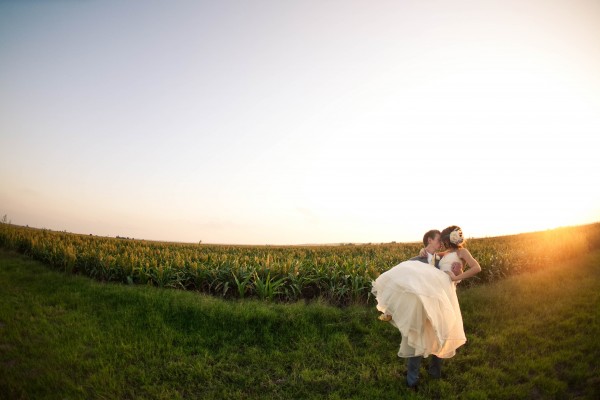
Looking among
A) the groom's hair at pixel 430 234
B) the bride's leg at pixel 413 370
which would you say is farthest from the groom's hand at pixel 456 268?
the bride's leg at pixel 413 370

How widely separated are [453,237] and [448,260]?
41cm

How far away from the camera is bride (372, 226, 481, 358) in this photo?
17.3 ft

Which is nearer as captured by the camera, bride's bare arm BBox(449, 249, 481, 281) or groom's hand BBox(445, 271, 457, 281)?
bride's bare arm BBox(449, 249, 481, 281)

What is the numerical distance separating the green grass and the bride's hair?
2610 millimetres

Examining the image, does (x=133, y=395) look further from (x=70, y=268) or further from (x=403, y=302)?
(x=70, y=268)

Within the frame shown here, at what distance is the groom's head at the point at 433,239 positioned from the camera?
5.87 meters

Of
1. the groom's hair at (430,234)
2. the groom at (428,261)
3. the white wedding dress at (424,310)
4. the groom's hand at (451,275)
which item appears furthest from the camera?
the groom's hair at (430,234)

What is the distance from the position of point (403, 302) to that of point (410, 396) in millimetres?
1721

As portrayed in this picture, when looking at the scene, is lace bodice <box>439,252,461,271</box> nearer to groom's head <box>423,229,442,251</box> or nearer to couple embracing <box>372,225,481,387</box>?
couple embracing <box>372,225,481,387</box>

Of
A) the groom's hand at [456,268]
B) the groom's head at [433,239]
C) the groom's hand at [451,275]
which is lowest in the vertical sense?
the groom's hand at [451,275]

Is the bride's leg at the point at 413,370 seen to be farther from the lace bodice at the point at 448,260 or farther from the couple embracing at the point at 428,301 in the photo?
the lace bodice at the point at 448,260

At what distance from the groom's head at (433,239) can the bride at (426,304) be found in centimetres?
22

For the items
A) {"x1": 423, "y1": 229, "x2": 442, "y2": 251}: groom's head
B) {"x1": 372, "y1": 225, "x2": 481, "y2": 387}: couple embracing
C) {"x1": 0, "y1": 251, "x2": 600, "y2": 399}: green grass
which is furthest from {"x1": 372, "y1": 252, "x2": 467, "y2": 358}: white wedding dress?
{"x1": 0, "y1": 251, "x2": 600, "y2": 399}: green grass

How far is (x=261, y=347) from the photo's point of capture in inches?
296
